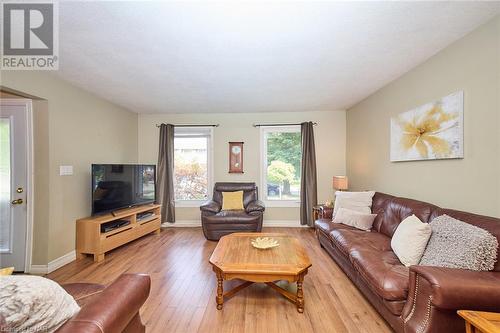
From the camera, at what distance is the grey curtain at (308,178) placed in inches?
171

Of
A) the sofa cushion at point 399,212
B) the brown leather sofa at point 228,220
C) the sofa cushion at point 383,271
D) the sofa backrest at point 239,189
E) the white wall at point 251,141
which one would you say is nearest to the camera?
the sofa cushion at point 383,271

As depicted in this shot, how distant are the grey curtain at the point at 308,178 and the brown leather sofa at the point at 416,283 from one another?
1.85 m

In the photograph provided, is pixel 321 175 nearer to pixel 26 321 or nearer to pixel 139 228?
pixel 139 228

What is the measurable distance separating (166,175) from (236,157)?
156 cm

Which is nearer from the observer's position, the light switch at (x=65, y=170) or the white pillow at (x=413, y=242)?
the white pillow at (x=413, y=242)

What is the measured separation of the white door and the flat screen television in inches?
28.4

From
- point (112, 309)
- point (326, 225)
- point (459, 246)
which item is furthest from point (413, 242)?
point (112, 309)

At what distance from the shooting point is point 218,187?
428cm

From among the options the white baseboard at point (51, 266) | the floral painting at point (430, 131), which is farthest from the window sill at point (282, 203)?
the white baseboard at point (51, 266)

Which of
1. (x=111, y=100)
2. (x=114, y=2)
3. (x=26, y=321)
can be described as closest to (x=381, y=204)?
(x=26, y=321)

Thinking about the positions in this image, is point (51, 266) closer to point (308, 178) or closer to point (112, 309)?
point (112, 309)

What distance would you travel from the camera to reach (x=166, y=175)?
176 inches

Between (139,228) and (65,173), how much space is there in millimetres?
1401

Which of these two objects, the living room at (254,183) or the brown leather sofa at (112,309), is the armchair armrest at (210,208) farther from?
the brown leather sofa at (112,309)
